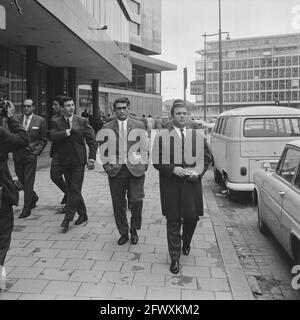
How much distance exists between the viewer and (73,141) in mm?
5887

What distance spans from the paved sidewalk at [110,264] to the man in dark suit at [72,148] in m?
0.45

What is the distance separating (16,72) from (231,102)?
351 feet

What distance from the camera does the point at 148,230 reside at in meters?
5.93

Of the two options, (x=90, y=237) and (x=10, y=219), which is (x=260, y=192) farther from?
(x=10, y=219)

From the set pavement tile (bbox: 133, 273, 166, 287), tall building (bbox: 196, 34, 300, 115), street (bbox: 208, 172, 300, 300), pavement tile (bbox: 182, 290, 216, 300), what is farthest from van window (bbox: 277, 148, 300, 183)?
tall building (bbox: 196, 34, 300, 115)

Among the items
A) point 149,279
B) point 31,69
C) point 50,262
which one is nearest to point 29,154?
point 50,262

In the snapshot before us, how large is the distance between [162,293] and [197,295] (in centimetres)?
30

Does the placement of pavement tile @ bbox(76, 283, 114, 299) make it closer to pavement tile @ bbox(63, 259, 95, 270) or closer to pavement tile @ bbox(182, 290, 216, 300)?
pavement tile @ bbox(63, 259, 95, 270)

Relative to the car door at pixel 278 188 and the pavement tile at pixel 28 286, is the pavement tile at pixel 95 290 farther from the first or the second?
the car door at pixel 278 188

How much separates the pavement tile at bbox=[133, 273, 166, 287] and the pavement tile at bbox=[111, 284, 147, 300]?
12 centimetres

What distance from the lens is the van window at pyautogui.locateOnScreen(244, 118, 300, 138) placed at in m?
7.91

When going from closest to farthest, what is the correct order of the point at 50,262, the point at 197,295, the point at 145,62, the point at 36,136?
1. the point at 197,295
2. the point at 50,262
3. the point at 36,136
4. the point at 145,62

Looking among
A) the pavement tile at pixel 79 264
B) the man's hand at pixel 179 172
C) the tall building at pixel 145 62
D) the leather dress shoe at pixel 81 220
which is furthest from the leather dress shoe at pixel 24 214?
the tall building at pixel 145 62

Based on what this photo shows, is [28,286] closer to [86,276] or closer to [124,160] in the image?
[86,276]
